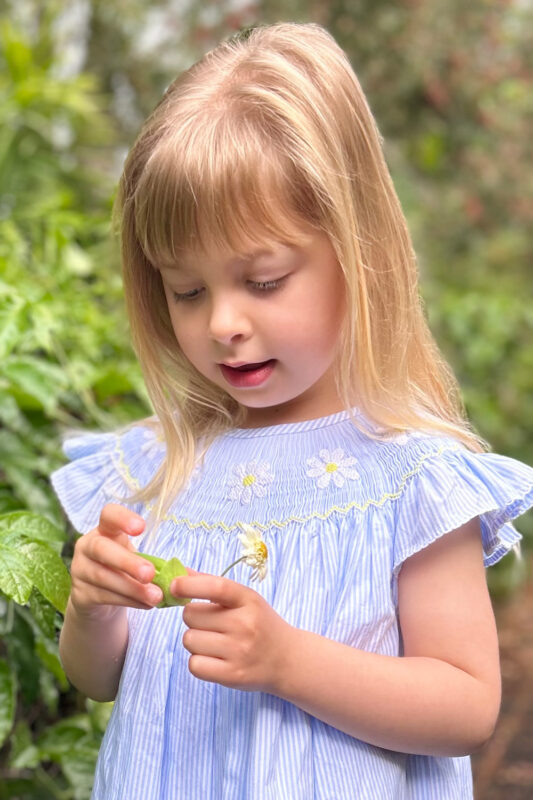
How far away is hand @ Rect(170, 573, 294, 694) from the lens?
1228 mm

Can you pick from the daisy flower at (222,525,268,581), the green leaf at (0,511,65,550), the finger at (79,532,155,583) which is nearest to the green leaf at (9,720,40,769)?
the green leaf at (0,511,65,550)

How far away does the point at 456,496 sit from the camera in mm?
1361

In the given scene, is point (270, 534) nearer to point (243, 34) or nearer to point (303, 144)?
point (303, 144)

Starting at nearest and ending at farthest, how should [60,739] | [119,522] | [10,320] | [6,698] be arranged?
1. [119,522]
2. [6,698]
3. [10,320]
4. [60,739]

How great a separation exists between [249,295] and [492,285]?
548 cm

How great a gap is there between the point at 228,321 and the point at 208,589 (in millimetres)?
379

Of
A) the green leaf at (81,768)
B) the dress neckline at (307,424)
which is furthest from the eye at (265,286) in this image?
the green leaf at (81,768)

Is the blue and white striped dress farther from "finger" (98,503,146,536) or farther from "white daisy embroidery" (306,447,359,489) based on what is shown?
"finger" (98,503,146,536)

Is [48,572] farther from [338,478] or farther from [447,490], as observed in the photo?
[447,490]

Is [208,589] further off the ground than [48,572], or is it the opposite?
[208,589]

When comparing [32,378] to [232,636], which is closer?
[232,636]

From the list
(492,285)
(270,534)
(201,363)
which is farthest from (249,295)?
(492,285)

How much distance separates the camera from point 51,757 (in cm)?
194

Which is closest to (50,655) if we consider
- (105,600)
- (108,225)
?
(105,600)
